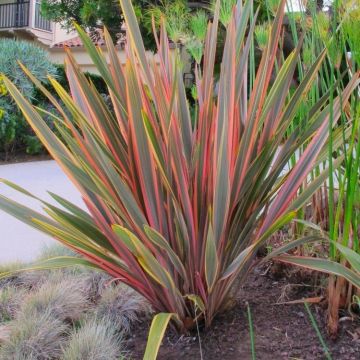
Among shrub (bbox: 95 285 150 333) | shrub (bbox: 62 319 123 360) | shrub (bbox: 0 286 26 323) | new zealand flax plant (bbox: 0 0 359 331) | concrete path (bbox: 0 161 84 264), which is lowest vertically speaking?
concrete path (bbox: 0 161 84 264)

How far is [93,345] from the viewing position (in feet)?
6.54

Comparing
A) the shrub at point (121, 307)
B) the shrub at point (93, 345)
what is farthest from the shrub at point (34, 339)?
the shrub at point (121, 307)

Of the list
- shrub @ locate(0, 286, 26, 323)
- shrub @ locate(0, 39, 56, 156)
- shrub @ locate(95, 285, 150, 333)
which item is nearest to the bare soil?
shrub @ locate(95, 285, 150, 333)

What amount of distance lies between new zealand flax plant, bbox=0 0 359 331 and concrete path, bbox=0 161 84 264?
388 mm

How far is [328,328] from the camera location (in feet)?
6.50

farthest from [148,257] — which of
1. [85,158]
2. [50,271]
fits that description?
[50,271]

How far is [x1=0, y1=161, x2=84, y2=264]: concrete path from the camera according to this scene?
413cm

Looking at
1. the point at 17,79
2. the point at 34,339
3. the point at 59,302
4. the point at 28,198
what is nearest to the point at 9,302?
the point at 59,302

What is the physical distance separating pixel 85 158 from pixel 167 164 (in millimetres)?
331

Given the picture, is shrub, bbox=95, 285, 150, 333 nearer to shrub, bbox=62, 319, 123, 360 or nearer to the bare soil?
the bare soil

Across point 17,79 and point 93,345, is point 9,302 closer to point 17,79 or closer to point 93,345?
point 93,345

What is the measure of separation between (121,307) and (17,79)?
289 inches

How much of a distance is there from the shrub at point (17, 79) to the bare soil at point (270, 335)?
7270 mm

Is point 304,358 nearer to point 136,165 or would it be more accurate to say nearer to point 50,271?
point 136,165
